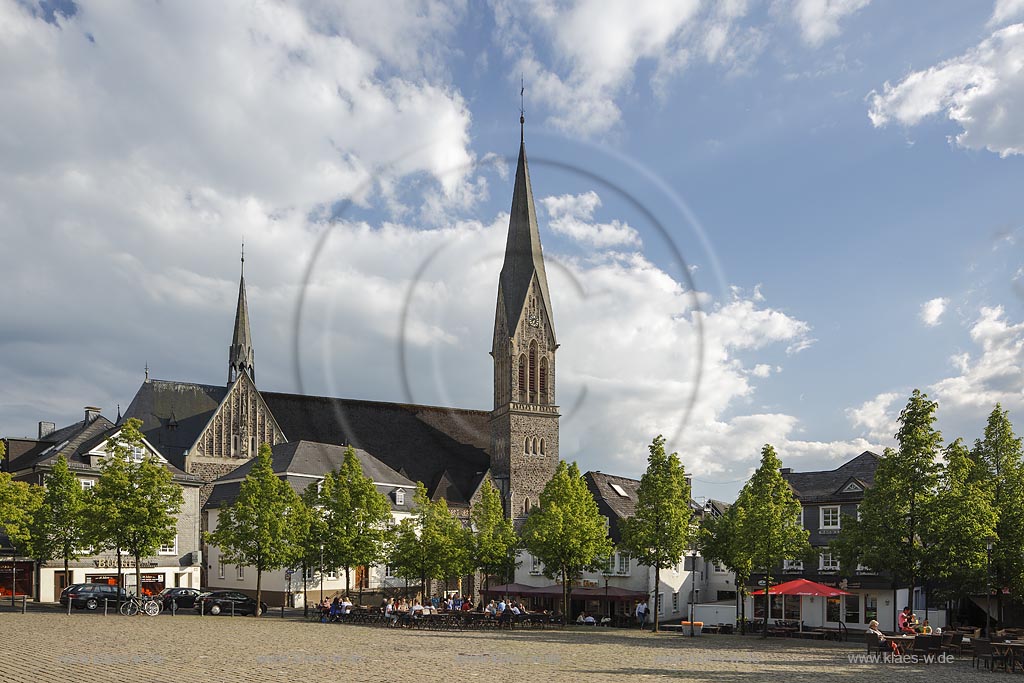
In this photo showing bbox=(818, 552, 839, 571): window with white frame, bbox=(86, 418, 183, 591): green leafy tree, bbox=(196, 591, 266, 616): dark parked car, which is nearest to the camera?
bbox=(86, 418, 183, 591): green leafy tree

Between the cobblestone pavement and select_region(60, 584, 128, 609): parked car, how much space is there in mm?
4973

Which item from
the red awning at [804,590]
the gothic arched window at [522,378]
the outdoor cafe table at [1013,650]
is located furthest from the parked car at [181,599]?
the gothic arched window at [522,378]

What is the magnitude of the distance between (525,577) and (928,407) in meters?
41.3

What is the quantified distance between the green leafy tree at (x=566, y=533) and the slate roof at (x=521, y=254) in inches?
1718

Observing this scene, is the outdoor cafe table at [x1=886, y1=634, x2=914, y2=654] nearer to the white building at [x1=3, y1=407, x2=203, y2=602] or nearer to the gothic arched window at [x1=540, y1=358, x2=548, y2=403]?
the white building at [x1=3, y1=407, x2=203, y2=602]

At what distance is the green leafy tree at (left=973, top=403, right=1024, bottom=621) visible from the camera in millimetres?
47688

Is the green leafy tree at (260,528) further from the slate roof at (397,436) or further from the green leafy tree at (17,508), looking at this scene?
the slate roof at (397,436)

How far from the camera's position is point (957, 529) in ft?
141

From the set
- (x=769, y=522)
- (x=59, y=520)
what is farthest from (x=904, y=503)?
(x=59, y=520)

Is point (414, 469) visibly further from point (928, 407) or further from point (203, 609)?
point (928, 407)

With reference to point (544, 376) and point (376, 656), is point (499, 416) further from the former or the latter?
point (376, 656)

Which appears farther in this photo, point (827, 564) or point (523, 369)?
point (523, 369)

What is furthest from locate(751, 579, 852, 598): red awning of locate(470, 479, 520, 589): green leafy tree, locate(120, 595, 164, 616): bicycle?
locate(120, 595, 164, 616): bicycle

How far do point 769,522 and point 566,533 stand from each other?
45.4ft
